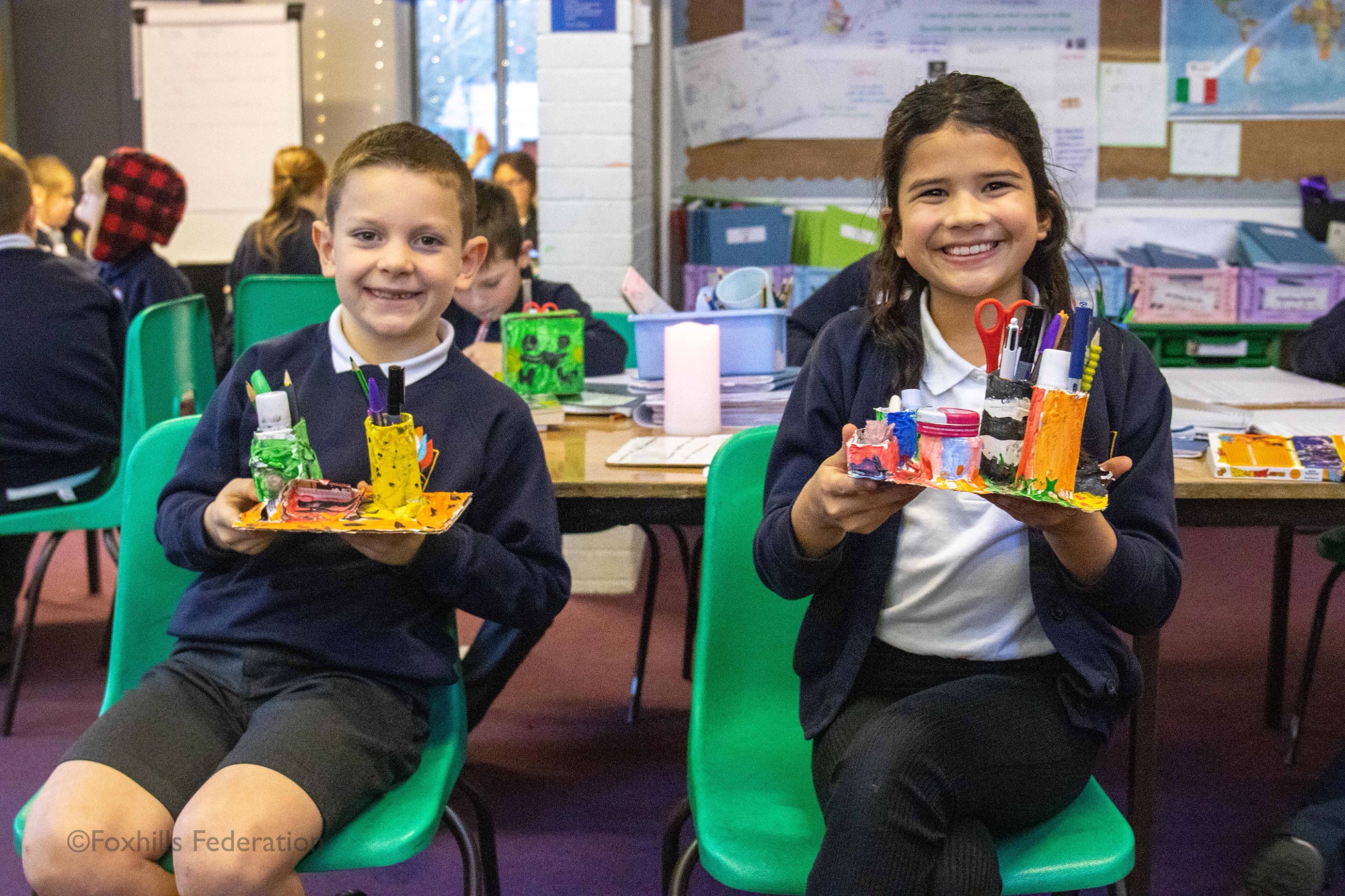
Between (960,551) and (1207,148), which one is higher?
(1207,148)

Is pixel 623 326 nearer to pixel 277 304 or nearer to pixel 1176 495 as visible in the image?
pixel 277 304

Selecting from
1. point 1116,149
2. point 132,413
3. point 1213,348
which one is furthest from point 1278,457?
point 1116,149

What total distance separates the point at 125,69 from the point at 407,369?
554 cm

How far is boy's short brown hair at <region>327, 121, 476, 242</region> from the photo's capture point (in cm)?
139

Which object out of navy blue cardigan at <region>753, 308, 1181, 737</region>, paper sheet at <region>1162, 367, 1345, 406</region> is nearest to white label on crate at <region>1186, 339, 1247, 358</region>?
paper sheet at <region>1162, 367, 1345, 406</region>

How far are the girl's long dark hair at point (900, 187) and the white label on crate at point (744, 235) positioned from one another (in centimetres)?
317

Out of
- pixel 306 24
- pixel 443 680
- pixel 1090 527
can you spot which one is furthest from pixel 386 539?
pixel 306 24

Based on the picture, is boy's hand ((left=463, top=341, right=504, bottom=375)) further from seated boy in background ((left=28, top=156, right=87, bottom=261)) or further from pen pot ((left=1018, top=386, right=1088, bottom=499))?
seated boy in background ((left=28, top=156, right=87, bottom=261))

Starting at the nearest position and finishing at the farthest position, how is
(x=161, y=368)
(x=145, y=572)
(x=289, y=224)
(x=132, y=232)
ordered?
1. (x=145, y=572)
2. (x=161, y=368)
3. (x=132, y=232)
4. (x=289, y=224)

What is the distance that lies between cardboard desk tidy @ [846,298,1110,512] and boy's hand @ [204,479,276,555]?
59cm

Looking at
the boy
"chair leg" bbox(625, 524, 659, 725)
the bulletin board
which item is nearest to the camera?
the boy

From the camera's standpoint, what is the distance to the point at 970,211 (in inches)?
47.9

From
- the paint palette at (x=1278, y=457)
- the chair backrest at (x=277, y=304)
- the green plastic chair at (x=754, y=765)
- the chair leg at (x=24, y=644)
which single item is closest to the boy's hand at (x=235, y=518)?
the green plastic chair at (x=754, y=765)

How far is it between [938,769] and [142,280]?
2.86 m
